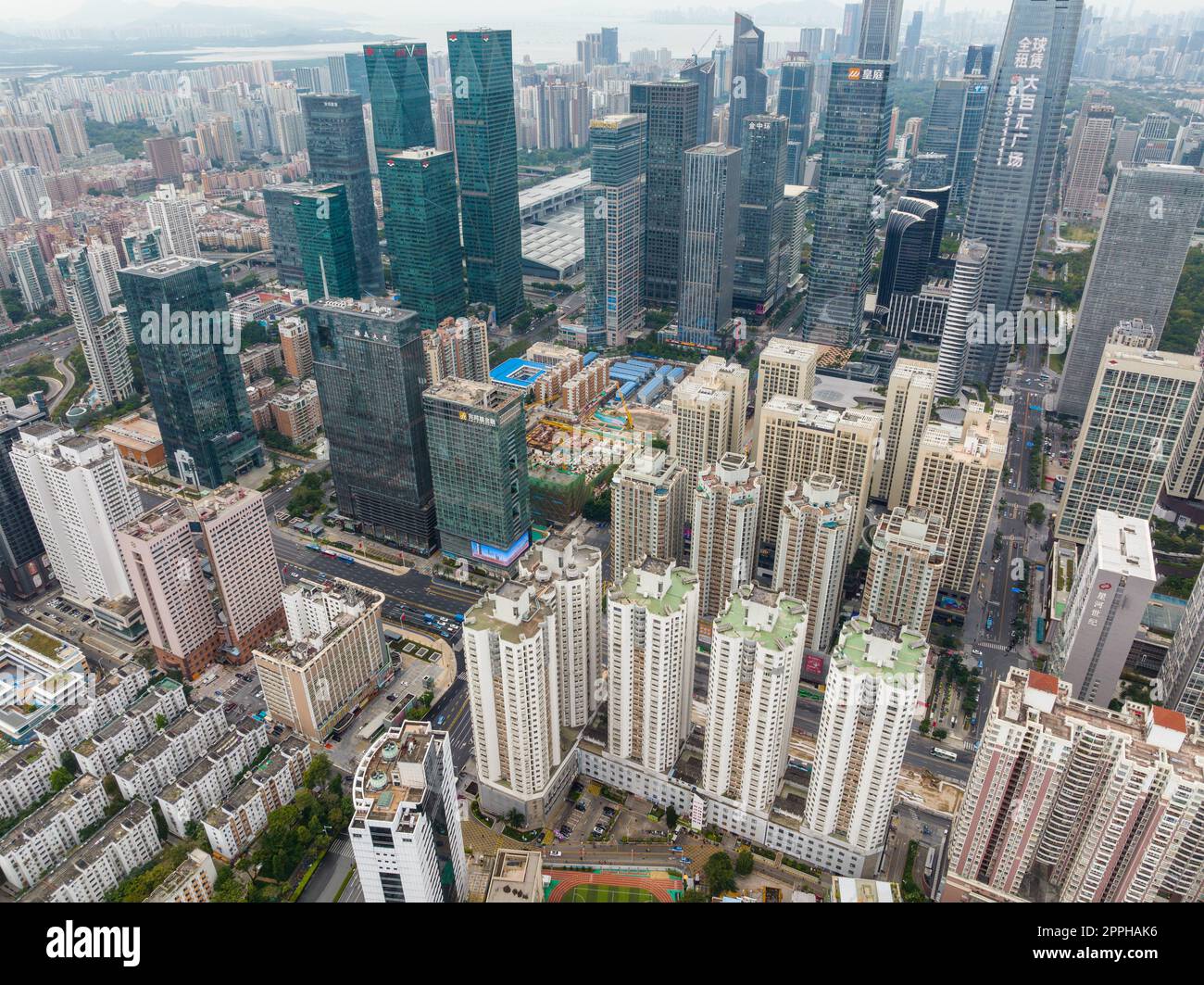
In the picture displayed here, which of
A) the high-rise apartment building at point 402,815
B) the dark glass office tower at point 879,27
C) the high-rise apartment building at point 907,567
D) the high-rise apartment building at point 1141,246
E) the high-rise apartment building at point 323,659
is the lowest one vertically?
the high-rise apartment building at point 323,659

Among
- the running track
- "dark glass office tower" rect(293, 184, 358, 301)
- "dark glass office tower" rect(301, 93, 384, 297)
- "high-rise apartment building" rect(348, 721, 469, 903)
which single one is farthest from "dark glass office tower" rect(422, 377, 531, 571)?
"dark glass office tower" rect(301, 93, 384, 297)

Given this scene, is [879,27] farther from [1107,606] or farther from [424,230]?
[1107,606]

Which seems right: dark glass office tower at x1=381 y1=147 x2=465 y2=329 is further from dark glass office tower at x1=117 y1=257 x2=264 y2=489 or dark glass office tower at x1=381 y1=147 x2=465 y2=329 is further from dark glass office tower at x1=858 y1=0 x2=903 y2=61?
dark glass office tower at x1=858 y1=0 x2=903 y2=61

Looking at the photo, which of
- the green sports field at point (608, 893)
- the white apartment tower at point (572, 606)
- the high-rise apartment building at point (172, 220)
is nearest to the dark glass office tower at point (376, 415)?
the white apartment tower at point (572, 606)

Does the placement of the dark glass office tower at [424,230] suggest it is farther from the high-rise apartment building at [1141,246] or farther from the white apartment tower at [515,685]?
the high-rise apartment building at [1141,246]


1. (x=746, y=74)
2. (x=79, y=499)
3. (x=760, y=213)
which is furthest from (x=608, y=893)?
(x=746, y=74)
